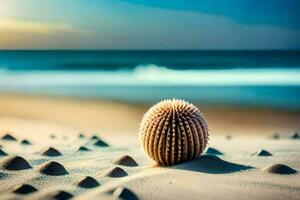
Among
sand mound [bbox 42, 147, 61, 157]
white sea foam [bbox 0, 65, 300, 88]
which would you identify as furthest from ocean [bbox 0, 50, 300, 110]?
sand mound [bbox 42, 147, 61, 157]

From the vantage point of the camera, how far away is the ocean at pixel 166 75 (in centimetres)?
1351

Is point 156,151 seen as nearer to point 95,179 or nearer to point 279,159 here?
point 95,179

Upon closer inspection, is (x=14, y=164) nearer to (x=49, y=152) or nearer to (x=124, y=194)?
(x=49, y=152)

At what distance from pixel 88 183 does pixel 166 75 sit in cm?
2250

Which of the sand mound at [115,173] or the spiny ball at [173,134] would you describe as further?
the spiny ball at [173,134]

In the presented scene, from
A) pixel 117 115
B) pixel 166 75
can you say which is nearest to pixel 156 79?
pixel 166 75

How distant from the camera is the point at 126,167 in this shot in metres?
4.79

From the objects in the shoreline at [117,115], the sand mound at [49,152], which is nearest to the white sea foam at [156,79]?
the shoreline at [117,115]

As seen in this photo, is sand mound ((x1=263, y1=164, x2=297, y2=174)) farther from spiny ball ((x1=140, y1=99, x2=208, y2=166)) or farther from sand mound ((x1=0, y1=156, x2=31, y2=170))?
sand mound ((x1=0, y1=156, x2=31, y2=170))

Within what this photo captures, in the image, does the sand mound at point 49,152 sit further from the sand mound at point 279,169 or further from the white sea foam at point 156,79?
the white sea foam at point 156,79

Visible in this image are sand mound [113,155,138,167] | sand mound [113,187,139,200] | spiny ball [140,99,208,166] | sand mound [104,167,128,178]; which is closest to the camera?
sand mound [113,187,139,200]

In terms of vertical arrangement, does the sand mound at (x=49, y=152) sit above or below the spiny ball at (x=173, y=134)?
below

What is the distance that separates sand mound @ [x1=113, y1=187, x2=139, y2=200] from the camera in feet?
11.3

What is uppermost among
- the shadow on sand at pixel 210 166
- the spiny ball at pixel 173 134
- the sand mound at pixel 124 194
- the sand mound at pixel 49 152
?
the spiny ball at pixel 173 134
